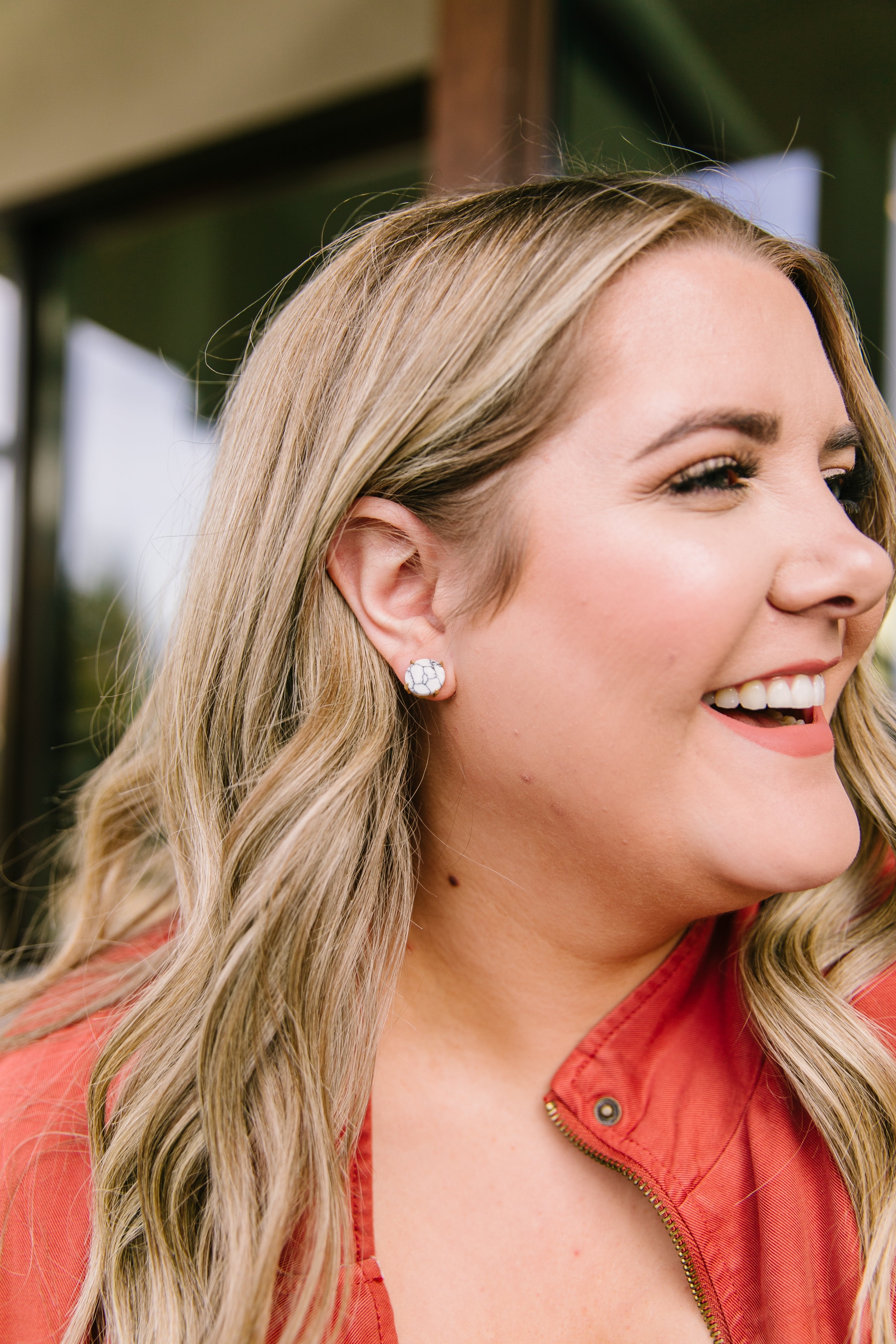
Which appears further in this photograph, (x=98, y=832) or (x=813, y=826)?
(x=98, y=832)

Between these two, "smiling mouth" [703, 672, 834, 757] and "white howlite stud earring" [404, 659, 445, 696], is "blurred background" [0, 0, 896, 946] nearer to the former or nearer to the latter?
"white howlite stud earring" [404, 659, 445, 696]

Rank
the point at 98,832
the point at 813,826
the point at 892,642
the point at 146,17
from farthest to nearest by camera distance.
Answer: the point at 146,17, the point at 892,642, the point at 98,832, the point at 813,826

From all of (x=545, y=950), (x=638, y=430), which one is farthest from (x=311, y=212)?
(x=545, y=950)

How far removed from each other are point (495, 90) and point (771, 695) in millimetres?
1555

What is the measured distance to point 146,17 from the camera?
116 inches

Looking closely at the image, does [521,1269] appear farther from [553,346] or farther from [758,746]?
[553,346]

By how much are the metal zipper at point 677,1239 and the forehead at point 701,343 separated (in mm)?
786

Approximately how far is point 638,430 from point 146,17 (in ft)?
9.50

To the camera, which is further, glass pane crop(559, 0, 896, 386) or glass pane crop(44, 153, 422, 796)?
glass pane crop(44, 153, 422, 796)

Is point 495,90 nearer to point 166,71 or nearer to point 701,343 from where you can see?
point 701,343

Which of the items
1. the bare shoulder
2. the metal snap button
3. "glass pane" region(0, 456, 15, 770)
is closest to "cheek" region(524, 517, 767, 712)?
the metal snap button

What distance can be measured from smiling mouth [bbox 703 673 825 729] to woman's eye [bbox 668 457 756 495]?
0.20 m


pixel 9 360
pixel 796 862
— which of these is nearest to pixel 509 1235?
pixel 796 862

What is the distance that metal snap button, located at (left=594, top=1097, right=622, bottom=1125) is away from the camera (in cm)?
103
